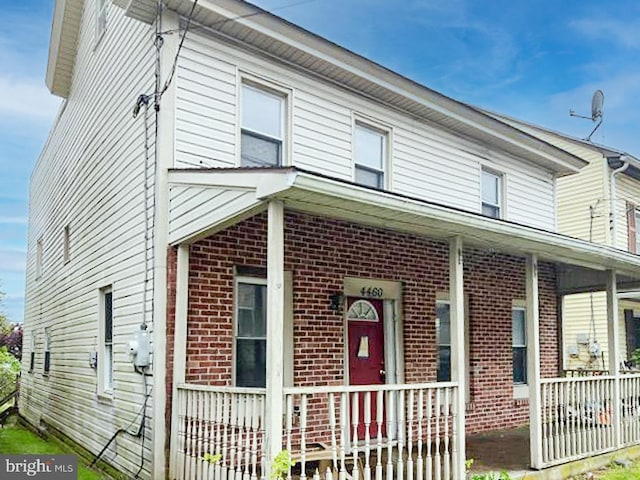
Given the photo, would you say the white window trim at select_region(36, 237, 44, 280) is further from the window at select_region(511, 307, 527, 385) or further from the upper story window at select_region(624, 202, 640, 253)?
the upper story window at select_region(624, 202, 640, 253)

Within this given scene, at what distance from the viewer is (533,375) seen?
26.1ft

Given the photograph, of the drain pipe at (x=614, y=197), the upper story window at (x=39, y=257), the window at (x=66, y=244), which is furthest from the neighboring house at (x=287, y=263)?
the drain pipe at (x=614, y=197)

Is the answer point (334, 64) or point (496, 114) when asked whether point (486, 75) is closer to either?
point (496, 114)

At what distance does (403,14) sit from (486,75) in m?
10.3

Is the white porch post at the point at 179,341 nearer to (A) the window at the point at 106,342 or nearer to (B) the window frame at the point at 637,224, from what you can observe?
(A) the window at the point at 106,342

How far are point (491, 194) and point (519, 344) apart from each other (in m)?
2.94

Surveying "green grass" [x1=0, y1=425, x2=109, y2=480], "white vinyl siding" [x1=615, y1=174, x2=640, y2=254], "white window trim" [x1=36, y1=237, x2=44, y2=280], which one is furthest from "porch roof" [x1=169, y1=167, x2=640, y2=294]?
"white window trim" [x1=36, y1=237, x2=44, y2=280]

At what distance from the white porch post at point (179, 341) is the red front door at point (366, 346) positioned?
113 inches

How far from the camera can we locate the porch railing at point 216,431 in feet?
18.3

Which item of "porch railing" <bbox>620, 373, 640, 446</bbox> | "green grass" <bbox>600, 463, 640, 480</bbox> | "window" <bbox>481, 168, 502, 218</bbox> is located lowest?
"green grass" <bbox>600, 463, 640, 480</bbox>

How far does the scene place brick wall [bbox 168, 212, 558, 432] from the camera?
24.1 ft

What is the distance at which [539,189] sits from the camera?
43.9 ft

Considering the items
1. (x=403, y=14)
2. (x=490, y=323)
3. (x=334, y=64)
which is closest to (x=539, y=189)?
(x=490, y=323)

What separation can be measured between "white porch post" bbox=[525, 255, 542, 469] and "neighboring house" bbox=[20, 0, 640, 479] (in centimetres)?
3
